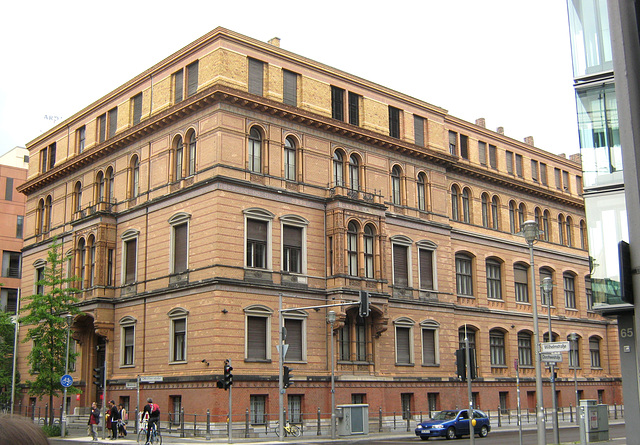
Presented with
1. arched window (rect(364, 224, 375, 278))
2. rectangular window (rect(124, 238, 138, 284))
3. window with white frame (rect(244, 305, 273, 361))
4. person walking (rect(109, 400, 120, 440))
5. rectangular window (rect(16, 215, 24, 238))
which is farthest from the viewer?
rectangular window (rect(16, 215, 24, 238))

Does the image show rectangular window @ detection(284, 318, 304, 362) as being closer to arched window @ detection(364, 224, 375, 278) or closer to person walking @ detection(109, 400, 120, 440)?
arched window @ detection(364, 224, 375, 278)

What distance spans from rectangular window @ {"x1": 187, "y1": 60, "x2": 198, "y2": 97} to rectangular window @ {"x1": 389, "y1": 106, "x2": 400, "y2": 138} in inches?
557

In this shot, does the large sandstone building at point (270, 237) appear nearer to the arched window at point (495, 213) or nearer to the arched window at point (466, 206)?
the arched window at point (466, 206)

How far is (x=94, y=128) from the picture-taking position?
169 ft

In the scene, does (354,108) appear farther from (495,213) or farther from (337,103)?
(495,213)

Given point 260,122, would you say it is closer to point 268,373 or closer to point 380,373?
point 268,373

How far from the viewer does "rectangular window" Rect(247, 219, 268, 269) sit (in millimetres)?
39812

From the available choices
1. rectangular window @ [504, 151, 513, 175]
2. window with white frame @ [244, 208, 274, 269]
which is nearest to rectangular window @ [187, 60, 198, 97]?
window with white frame @ [244, 208, 274, 269]

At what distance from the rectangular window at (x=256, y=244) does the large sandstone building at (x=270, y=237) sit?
0.12 metres

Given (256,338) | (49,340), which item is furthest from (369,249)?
(49,340)

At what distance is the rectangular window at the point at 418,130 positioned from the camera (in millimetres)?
51344

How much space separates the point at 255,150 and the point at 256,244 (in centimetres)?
545

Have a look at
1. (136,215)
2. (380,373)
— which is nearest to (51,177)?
(136,215)

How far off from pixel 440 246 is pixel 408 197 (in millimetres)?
4433
